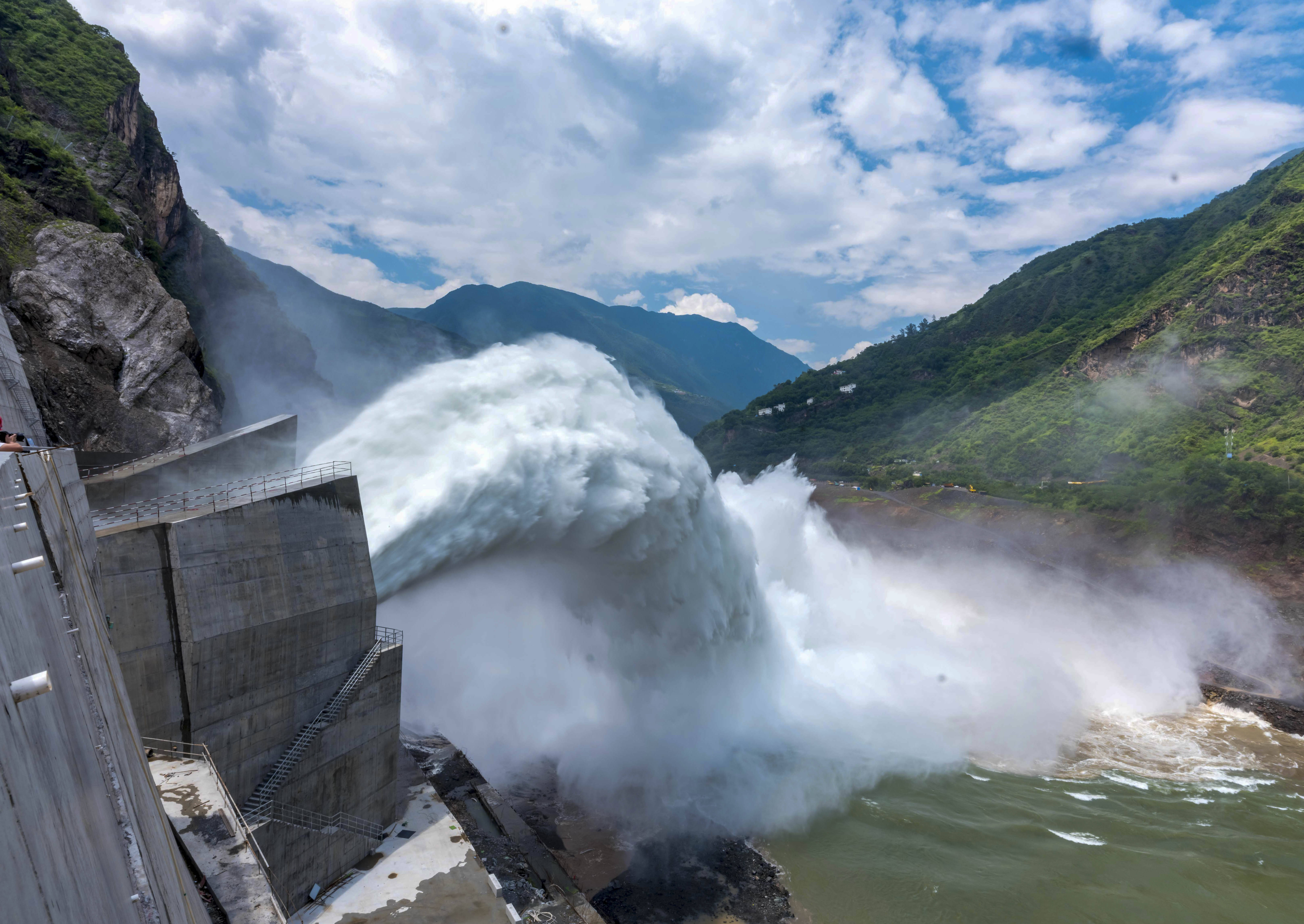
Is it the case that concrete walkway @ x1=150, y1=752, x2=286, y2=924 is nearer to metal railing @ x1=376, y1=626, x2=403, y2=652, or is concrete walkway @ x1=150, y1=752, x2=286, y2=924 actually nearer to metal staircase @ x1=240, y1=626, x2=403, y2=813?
metal staircase @ x1=240, y1=626, x2=403, y2=813

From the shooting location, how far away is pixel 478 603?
82.9 feet

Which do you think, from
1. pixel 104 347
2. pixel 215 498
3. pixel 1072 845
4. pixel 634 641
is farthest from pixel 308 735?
pixel 104 347

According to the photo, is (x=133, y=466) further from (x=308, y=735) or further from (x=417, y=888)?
(x=417, y=888)

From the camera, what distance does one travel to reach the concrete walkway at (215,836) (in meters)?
9.17

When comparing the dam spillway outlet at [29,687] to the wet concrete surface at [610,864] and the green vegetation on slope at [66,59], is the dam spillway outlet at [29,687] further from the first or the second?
the green vegetation on slope at [66,59]

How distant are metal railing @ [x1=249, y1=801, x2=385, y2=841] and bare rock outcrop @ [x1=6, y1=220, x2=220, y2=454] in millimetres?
19185

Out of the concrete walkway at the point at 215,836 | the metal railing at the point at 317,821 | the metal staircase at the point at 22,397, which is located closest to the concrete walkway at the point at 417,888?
the metal railing at the point at 317,821

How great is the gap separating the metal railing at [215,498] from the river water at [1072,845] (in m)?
17.1

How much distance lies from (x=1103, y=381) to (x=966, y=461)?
20.3m

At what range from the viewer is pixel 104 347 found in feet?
90.4

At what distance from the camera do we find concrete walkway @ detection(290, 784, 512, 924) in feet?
42.5

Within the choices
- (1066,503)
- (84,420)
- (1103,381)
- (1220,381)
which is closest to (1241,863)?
(1066,503)

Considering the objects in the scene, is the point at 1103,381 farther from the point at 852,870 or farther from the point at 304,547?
the point at 304,547

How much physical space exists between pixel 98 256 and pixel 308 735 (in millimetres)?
27785
